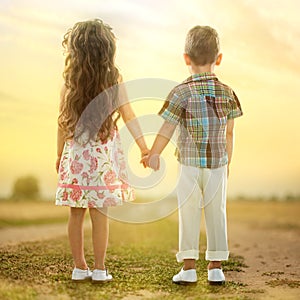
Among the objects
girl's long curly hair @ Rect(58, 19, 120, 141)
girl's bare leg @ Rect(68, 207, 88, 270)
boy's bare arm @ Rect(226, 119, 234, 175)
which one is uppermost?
girl's long curly hair @ Rect(58, 19, 120, 141)

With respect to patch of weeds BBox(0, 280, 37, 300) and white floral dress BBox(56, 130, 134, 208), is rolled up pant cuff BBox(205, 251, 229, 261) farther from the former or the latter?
patch of weeds BBox(0, 280, 37, 300)

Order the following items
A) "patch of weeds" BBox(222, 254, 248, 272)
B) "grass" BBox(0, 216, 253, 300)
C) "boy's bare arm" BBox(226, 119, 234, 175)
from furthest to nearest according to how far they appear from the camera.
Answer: "patch of weeds" BBox(222, 254, 248, 272) → "boy's bare arm" BBox(226, 119, 234, 175) → "grass" BBox(0, 216, 253, 300)

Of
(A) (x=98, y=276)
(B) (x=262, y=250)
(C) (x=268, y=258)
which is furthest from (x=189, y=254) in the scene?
(B) (x=262, y=250)

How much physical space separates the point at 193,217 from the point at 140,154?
446 millimetres

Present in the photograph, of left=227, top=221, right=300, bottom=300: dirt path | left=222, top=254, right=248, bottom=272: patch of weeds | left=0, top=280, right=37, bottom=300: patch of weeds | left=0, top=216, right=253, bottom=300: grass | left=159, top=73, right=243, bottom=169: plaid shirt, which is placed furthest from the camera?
left=222, top=254, right=248, bottom=272: patch of weeds

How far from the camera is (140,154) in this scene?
12.2ft

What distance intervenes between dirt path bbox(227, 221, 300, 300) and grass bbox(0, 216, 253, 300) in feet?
0.42

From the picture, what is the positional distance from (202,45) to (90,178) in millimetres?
887

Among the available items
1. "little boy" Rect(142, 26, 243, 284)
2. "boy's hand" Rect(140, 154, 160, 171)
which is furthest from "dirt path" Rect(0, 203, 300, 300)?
"boy's hand" Rect(140, 154, 160, 171)

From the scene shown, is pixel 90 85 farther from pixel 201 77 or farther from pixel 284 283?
pixel 284 283

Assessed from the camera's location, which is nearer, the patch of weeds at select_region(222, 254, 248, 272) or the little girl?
the little girl

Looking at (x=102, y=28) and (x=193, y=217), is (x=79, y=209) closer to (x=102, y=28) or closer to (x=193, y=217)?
(x=193, y=217)

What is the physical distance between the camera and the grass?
3.44 m

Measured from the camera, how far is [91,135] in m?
3.49
